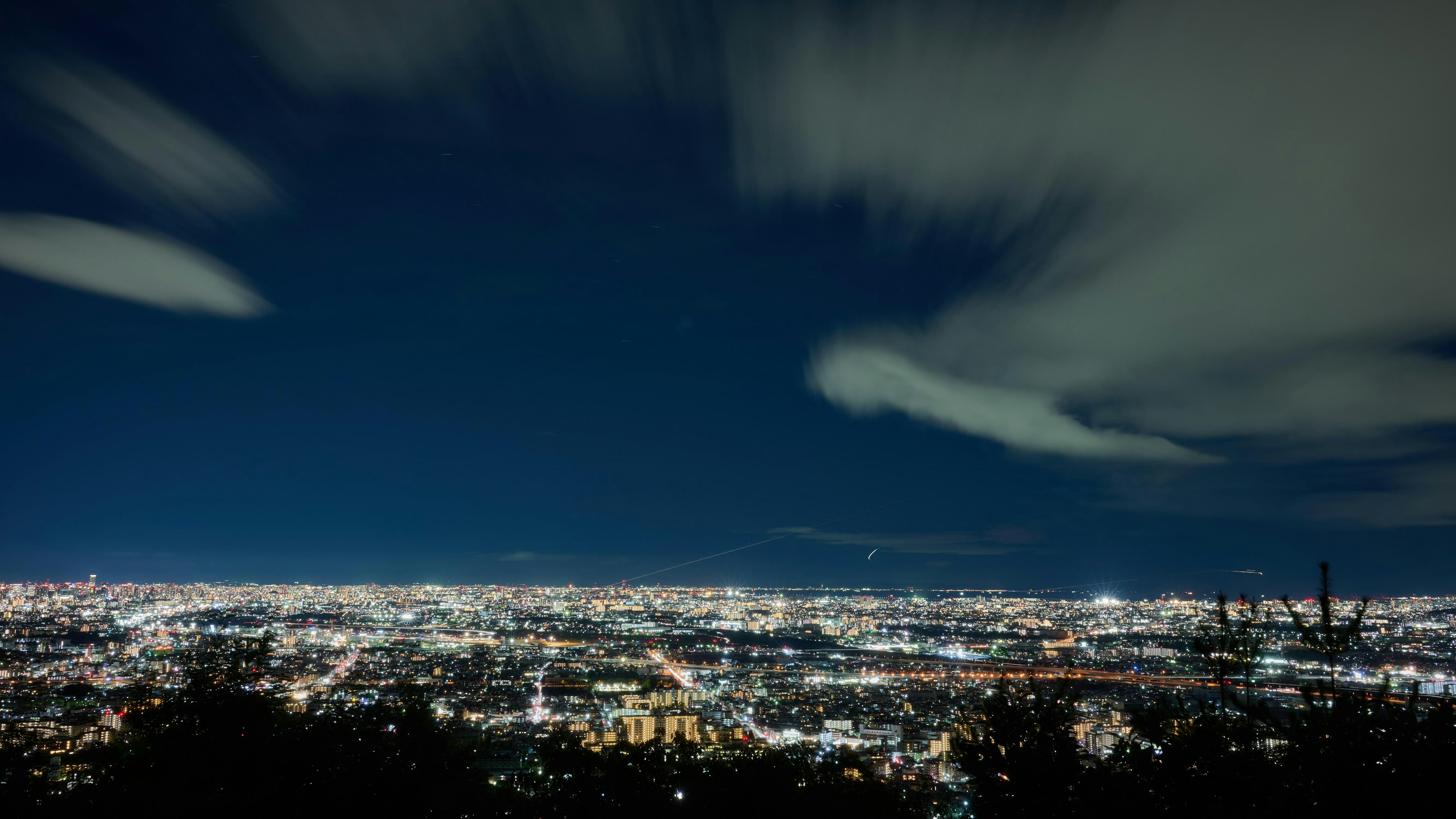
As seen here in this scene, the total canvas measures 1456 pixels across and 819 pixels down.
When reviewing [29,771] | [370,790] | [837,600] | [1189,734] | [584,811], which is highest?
[1189,734]

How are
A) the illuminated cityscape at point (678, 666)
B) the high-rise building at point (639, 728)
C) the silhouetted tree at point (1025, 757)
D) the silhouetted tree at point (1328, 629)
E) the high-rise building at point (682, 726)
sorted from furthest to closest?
the high-rise building at point (639, 728), the high-rise building at point (682, 726), the illuminated cityscape at point (678, 666), the silhouetted tree at point (1328, 629), the silhouetted tree at point (1025, 757)

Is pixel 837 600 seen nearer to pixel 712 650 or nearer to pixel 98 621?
pixel 712 650

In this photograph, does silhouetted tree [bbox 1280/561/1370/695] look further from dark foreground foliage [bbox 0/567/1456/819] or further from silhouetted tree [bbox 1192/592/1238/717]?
silhouetted tree [bbox 1192/592/1238/717]

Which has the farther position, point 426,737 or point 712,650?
point 712,650

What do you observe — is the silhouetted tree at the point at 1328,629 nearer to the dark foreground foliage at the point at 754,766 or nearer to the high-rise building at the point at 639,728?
the dark foreground foliage at the point at 754,766

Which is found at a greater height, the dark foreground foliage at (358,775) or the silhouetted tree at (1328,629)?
the silhouetted tree at (1328,629)

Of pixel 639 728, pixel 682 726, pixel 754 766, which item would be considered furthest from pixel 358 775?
pixel 682 726

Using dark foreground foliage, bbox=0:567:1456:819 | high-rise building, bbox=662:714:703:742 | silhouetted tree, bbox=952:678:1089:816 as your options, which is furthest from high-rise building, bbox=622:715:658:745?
silhouetted tree, bbox=952:678:1089:816

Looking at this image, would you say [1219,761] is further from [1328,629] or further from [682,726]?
[682,726]

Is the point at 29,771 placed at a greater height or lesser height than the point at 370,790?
greater

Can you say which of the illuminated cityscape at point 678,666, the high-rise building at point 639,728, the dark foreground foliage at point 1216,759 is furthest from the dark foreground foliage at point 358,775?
the high-rise building at point 639,728

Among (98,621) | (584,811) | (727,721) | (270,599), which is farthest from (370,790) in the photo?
(270,599)
